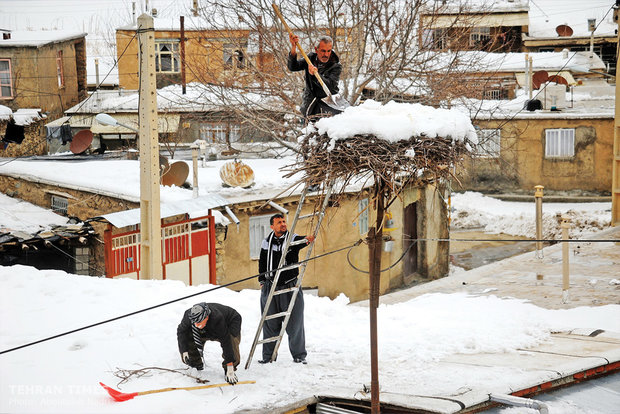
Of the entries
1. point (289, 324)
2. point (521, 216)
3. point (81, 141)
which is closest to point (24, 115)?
point (81, 141)

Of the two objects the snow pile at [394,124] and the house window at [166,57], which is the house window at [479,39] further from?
the snow pile at [394,124]

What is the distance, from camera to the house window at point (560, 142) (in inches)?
1257

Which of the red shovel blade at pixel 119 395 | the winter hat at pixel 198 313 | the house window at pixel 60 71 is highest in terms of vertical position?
the house window at pixel 60 71

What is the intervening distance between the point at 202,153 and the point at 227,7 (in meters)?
4.97

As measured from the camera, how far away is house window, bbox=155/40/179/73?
1425 inches

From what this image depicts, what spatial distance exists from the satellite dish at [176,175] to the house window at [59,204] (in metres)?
3.35

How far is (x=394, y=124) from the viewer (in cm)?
704

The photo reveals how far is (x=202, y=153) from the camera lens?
25156mm

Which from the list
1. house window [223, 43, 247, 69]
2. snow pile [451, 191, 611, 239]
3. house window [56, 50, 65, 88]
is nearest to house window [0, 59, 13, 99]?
house window [56, 50, 65, 88]

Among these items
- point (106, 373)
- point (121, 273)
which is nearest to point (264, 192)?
point (121, 273)

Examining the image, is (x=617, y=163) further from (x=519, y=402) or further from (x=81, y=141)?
(x=81, y=141)

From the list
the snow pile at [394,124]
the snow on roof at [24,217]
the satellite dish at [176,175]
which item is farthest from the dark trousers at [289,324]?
the snow on roof at [24,217]

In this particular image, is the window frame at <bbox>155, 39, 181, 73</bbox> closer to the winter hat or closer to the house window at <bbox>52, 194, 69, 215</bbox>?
the house window at <bbox>52, 194, 69, 215</bbox>

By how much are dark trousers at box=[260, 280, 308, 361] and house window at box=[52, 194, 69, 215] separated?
44.6 ft
